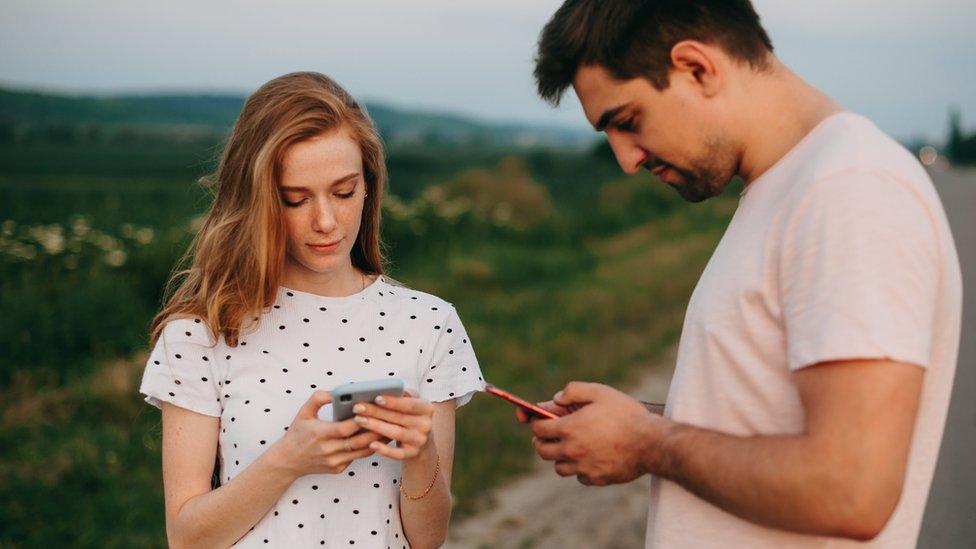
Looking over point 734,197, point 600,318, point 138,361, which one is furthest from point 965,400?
point 734,197

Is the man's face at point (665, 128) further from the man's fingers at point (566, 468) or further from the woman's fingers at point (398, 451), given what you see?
the woman's fingers at point (398, 451)

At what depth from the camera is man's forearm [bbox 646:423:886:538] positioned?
1.45 m

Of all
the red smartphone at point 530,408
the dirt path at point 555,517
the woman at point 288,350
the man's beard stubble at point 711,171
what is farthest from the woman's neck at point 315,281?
the dirt path at point 555,517

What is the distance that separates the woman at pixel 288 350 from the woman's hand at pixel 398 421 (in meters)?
0.03

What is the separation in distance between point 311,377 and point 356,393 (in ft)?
1.57

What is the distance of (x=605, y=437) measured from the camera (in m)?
1.80

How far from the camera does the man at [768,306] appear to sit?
1.44 meters

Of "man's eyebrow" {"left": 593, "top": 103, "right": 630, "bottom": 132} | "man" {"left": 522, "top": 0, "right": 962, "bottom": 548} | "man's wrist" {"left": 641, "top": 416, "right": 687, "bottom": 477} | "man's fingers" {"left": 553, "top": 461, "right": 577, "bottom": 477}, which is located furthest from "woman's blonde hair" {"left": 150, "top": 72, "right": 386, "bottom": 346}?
"man's wrist" {"left": 641, "top": 416, "right": 687, "bottom": 477}

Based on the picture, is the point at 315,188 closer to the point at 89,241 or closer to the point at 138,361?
the point at 138,361

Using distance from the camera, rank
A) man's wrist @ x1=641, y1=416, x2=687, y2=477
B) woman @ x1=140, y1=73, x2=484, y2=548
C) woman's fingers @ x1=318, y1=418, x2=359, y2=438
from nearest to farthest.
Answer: man's wrist @ x1=641, y1=416, x2=687, y2=477 → woman's fingers @ x1=318, y1=418, x2=359, y2=438 → woman @ x1=140, y1=73, x2=484, y2=548

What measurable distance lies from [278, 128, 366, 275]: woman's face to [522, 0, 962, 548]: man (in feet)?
2.11

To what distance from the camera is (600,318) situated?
1046cm

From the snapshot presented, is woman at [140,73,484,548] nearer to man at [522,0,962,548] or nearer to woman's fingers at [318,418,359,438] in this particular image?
woman's fingers at [318,418,359,438]

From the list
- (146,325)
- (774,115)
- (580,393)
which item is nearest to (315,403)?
(580,393)
